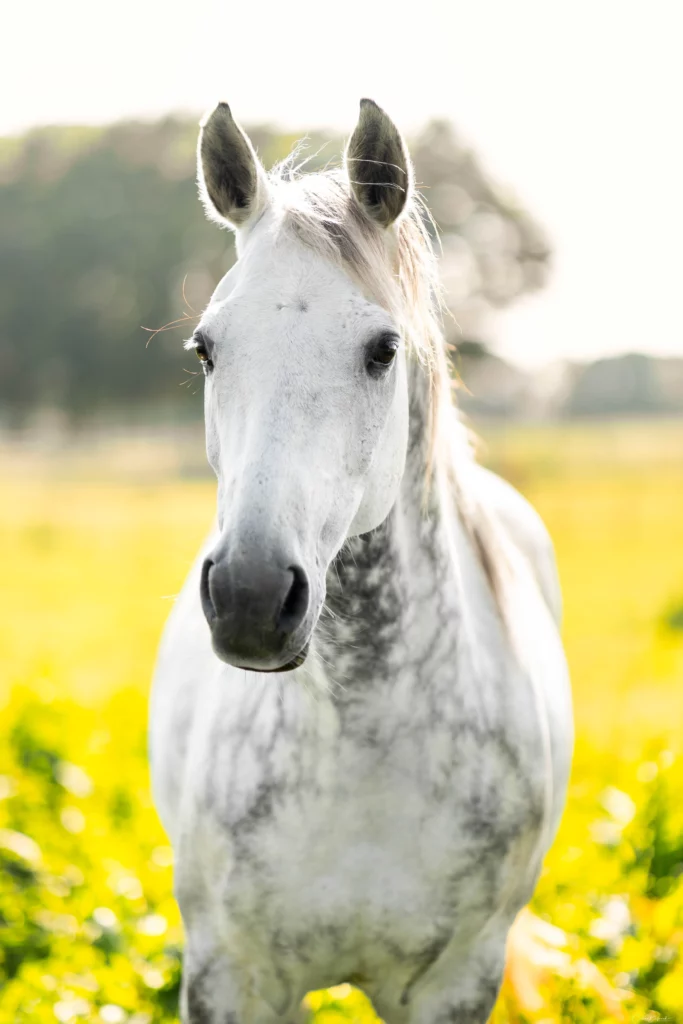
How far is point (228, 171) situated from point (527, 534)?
1871 millimetres

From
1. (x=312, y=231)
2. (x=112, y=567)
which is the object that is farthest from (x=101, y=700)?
(x=112, y=567)

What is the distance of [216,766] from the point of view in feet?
6.41

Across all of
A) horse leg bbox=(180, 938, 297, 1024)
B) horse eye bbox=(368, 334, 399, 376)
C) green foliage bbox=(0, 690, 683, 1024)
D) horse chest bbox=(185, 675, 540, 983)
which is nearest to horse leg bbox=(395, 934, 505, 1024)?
horse chest bbox=(185, 675, 540, 983)

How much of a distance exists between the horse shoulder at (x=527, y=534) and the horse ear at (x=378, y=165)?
1.43 meters

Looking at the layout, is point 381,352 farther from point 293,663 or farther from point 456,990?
point 456,990

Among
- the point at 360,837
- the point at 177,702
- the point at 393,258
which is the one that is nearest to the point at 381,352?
the point at 393,258

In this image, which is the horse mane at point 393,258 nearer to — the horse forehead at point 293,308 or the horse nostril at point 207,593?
the horse forehead at point 293,308

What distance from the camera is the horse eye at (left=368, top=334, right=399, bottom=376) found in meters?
1.56

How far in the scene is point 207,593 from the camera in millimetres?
1381

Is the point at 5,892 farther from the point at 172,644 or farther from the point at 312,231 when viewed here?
the point at 312,231

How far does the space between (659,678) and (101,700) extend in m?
4.90

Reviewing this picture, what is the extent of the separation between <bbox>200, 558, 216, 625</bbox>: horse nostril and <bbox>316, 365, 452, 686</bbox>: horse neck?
0.40 meters

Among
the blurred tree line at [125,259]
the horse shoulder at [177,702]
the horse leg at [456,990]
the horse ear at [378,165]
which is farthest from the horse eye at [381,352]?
the blurred tree line at [125,259]

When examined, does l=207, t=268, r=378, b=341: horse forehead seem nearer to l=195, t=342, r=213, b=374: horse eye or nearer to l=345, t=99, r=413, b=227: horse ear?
l=195, t=342, r=213, b=374: horse eye
